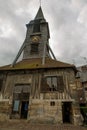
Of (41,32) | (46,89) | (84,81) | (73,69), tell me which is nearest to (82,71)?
(84,81)

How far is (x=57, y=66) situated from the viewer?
17.2 meters

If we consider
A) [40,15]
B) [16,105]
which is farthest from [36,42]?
[16,105]

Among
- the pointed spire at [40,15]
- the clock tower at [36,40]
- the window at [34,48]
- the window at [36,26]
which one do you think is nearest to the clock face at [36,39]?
the clock tower at [36,40]

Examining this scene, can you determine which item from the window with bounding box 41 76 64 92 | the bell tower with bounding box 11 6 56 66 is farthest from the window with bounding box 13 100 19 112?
the bell tower with bounding box 11 6 56 66

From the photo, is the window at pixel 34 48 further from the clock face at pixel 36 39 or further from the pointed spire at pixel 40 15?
the pointed spire at pixel 40 15

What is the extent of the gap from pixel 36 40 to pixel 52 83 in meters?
9.91

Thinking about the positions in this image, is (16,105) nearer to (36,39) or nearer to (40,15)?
(36,39)

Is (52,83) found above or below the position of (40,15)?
below

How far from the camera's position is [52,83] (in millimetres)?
16812

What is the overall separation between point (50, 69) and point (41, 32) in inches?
385

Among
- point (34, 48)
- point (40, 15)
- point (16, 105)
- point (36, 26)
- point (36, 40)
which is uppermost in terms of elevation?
point (40, 15)

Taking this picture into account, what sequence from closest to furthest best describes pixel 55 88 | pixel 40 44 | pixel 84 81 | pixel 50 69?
pixel 55 88 < pixel 50 69 < pixel 40 44 < pixel 84 81

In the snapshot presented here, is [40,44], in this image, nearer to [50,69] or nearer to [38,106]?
[50,69]

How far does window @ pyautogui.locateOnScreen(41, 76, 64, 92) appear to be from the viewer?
16289 millimetres
